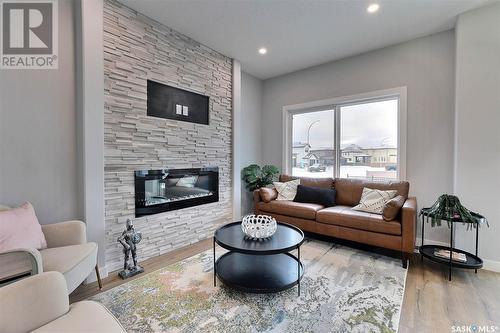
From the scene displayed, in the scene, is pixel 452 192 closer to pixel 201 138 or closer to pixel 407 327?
pixel 407 327

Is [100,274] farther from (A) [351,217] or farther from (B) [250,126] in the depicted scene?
(B) [250,126]

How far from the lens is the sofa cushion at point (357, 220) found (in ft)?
8.41

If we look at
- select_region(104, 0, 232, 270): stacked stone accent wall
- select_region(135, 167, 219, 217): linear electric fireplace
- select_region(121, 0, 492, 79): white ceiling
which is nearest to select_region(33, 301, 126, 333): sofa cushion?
select_region(104, 0, 232, 270): stacked stone accent wall

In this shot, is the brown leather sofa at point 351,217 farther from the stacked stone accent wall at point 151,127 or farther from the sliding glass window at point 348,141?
the stacked stone accent wall at point 151,127

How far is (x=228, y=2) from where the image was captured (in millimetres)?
2428

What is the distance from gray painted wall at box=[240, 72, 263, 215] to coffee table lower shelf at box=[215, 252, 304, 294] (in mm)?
1998

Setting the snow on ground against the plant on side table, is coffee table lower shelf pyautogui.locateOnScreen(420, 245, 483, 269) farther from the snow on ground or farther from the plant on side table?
the snow on ground

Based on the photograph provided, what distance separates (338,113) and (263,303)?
3.36 meters

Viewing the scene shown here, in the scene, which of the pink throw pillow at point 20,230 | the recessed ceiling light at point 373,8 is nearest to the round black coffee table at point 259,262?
the pink throw pillow at point 20,230

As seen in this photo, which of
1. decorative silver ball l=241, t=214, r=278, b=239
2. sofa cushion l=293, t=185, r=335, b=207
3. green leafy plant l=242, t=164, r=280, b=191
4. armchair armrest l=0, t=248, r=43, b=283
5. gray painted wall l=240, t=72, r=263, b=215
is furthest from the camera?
gray painted wall l=240, t=72, r=263, b=215

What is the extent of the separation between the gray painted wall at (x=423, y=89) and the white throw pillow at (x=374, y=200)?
1.83 feet

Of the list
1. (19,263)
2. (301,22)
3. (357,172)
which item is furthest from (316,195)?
(19,263)

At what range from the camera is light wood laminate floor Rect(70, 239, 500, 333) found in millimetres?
1652

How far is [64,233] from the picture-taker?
1940 millimetres
